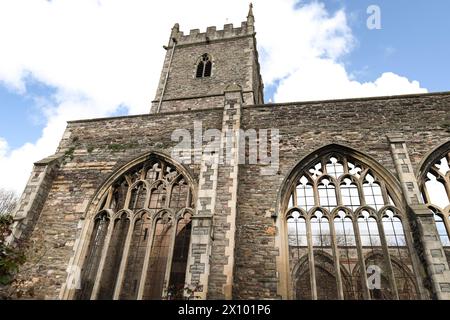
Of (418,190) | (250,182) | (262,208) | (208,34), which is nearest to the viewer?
(418,190)

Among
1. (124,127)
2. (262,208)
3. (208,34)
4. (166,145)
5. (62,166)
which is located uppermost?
(208,34)

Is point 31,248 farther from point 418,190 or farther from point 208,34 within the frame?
point 208,34

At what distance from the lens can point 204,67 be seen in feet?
57.9

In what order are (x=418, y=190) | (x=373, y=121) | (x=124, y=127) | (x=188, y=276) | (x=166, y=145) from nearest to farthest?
(x=188, y=276), (x=418, y=190), (x=373, y=121), (x=166, y=145), (x=124, y=127)

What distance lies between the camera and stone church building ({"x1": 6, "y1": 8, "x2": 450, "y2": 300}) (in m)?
6.55

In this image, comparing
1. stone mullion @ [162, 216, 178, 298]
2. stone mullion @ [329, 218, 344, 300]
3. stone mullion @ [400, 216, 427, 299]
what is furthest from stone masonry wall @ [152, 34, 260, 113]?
stone mullion @ [400, 216, 427, 299]

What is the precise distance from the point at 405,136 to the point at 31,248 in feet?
34.8

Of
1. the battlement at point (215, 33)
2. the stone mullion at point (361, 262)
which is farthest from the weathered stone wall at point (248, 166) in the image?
the battlement at point (215, 33)

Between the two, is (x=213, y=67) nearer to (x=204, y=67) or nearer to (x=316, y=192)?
(x=204, y=67)

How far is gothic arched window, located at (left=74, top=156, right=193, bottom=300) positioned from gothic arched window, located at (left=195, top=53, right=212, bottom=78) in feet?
31.9

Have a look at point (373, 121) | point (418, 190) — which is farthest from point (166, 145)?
point (418, 190)

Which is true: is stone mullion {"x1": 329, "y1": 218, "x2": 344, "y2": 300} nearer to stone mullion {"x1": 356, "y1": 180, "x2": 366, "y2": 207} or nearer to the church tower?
stone mullion {"x1": 356, "y1": 180, "x2": 366, "y2": 207}

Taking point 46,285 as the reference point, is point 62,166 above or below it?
above

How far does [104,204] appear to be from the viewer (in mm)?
8672
